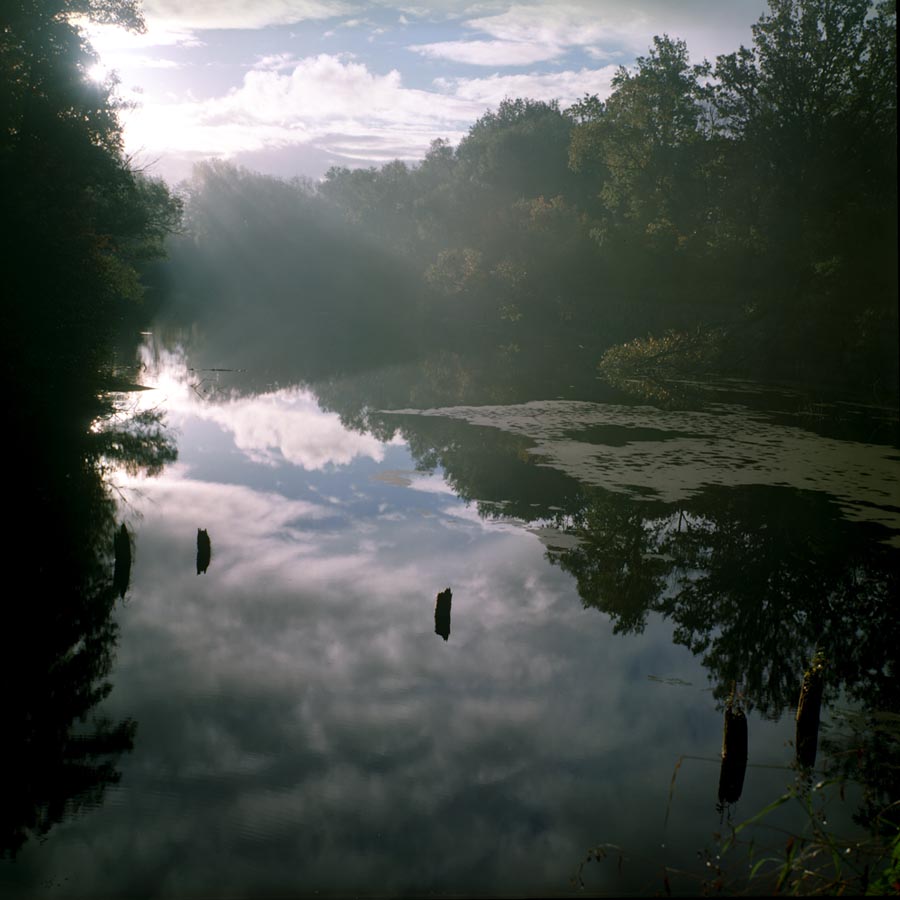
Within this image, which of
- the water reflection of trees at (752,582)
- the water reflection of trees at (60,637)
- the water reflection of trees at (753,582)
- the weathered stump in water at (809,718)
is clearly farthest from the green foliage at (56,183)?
the weathered stump in water at (809,718)

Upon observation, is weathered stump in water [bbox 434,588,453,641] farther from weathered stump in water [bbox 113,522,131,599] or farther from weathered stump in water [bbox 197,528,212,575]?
weathered stump in water [bbox 113,522,131,599]

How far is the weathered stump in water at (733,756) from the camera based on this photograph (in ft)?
25.0

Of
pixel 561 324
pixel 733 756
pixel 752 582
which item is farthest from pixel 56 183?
pixel 561 324

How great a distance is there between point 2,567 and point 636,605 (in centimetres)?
961

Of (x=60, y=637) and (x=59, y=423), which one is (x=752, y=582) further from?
(x=59, y=423)

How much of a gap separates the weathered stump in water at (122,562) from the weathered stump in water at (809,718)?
9.06 meters

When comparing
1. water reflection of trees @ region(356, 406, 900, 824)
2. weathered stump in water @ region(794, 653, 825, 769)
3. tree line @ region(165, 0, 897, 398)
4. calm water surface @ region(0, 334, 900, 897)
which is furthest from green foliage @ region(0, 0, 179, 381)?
tree line @ region(165, 0, 897, 398)

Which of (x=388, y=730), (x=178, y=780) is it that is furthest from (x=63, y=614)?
(x=388, y=730)

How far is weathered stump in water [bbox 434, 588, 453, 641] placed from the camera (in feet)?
35.9

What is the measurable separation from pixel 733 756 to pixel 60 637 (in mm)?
8083

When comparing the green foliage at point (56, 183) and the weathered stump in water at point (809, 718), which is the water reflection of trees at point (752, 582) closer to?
the weathered stump in water at point (809, 718)

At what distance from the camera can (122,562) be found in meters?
12.1

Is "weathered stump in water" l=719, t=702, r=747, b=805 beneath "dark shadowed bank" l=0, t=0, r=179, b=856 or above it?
beneath

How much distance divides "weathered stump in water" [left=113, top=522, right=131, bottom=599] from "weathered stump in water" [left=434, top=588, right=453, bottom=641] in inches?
184
